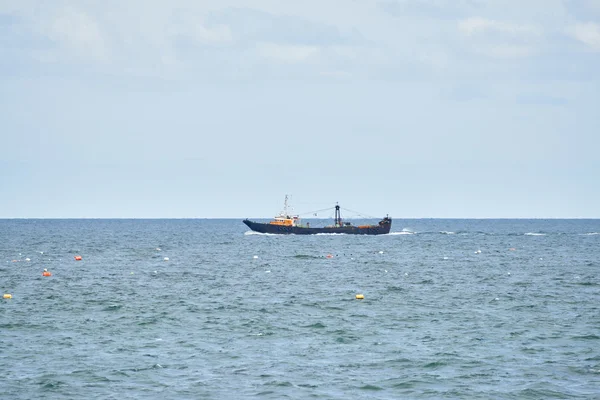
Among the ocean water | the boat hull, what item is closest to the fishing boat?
the boat hull

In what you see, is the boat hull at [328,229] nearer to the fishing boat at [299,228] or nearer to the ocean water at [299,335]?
the fishing boat at [299,228]

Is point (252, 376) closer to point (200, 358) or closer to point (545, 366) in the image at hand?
point (200, 358)

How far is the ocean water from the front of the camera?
30297 millimetres

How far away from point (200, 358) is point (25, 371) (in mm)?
7017

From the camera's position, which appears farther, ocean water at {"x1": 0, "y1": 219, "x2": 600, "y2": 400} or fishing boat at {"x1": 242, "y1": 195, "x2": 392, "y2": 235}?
fishing boat at {"x1": 242, "y1": 195, "x2": 392, "y2": 235}

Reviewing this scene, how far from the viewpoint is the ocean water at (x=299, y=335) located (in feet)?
99.4

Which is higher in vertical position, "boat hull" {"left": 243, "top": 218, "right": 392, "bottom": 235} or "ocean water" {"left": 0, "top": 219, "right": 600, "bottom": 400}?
"boat hull" {"left": 243, "top": 218, "right": 392, "bottom": 235}

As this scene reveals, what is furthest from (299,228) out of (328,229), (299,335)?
(299,335)

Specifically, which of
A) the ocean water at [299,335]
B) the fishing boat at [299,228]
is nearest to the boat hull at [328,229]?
the fishing boat at [299,228]

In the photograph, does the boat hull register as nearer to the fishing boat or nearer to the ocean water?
the fishing boat

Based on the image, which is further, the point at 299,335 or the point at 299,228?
the point at 299,228

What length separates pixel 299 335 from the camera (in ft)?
132

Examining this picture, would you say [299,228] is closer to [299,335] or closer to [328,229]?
[328,229]

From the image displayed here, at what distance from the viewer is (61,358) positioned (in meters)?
34.5
